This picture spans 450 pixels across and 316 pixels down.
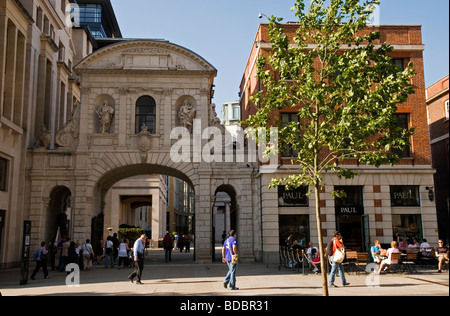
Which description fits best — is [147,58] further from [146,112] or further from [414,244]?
[414,244]

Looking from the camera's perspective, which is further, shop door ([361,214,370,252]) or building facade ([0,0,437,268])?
building facade ([0,0,437,268])

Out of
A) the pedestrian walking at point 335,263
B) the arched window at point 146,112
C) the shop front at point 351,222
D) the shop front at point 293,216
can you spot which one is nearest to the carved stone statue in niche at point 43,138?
the arched window at point 146,112

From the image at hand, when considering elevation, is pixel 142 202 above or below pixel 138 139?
below

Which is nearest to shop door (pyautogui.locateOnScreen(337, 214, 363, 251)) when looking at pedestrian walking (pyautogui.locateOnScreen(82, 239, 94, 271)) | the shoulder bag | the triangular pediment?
the shoulder bag

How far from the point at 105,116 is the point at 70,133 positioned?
2.47 m

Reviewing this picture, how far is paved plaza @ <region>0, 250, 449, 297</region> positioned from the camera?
14.6m

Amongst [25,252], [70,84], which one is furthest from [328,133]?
[70,84]

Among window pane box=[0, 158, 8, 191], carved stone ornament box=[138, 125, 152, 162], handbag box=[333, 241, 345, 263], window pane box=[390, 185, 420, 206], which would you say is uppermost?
carved stone ornament box=[138, 125, 152, 162]

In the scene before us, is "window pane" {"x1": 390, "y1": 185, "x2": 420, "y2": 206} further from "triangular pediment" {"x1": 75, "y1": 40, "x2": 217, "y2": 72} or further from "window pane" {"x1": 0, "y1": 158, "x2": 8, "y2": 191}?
"window pane" {"x1": 0, "y1": 158, "x2": 8, "y2": 191}

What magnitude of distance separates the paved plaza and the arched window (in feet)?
34.8

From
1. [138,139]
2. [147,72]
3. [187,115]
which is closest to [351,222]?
[187,115]

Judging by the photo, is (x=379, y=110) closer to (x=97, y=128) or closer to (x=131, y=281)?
(x=131, y=281)

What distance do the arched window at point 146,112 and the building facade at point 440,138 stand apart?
69.0ft

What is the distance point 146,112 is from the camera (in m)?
29.5
